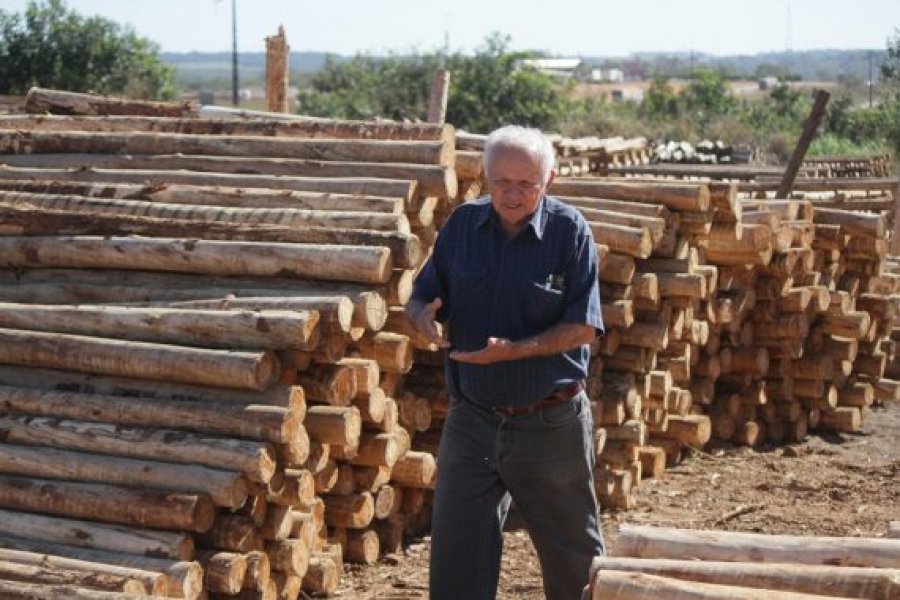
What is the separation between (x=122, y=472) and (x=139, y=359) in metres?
0.54

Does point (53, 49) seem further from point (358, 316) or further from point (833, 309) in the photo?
point (358, 316)

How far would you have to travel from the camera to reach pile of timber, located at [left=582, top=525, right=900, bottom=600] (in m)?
4.52

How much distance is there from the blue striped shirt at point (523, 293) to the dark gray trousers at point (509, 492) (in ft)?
0.39

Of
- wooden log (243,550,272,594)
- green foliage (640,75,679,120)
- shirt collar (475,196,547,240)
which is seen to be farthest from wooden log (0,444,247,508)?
green foliage (640,75,679,120)

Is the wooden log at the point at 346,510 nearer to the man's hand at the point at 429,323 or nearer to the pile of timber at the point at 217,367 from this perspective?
the pile of timber at the point at 217,367

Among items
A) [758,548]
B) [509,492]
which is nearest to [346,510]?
[509,492]

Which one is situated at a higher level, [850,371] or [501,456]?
[501,456]

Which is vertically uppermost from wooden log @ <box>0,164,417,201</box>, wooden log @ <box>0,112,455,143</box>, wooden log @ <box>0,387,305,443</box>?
wooden log @ <box>0,112,455,143</box>

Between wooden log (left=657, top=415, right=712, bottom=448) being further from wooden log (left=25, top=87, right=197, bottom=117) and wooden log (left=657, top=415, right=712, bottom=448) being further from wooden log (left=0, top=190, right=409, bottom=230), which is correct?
wooden log (left=25, top=87, right=197, bottom=117)

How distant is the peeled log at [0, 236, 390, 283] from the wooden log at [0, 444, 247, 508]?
1175mm

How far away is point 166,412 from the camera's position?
7109 mm

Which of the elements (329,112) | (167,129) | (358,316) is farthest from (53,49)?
(358,316)

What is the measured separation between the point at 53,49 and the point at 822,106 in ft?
85.8

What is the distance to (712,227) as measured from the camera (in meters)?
10.4
